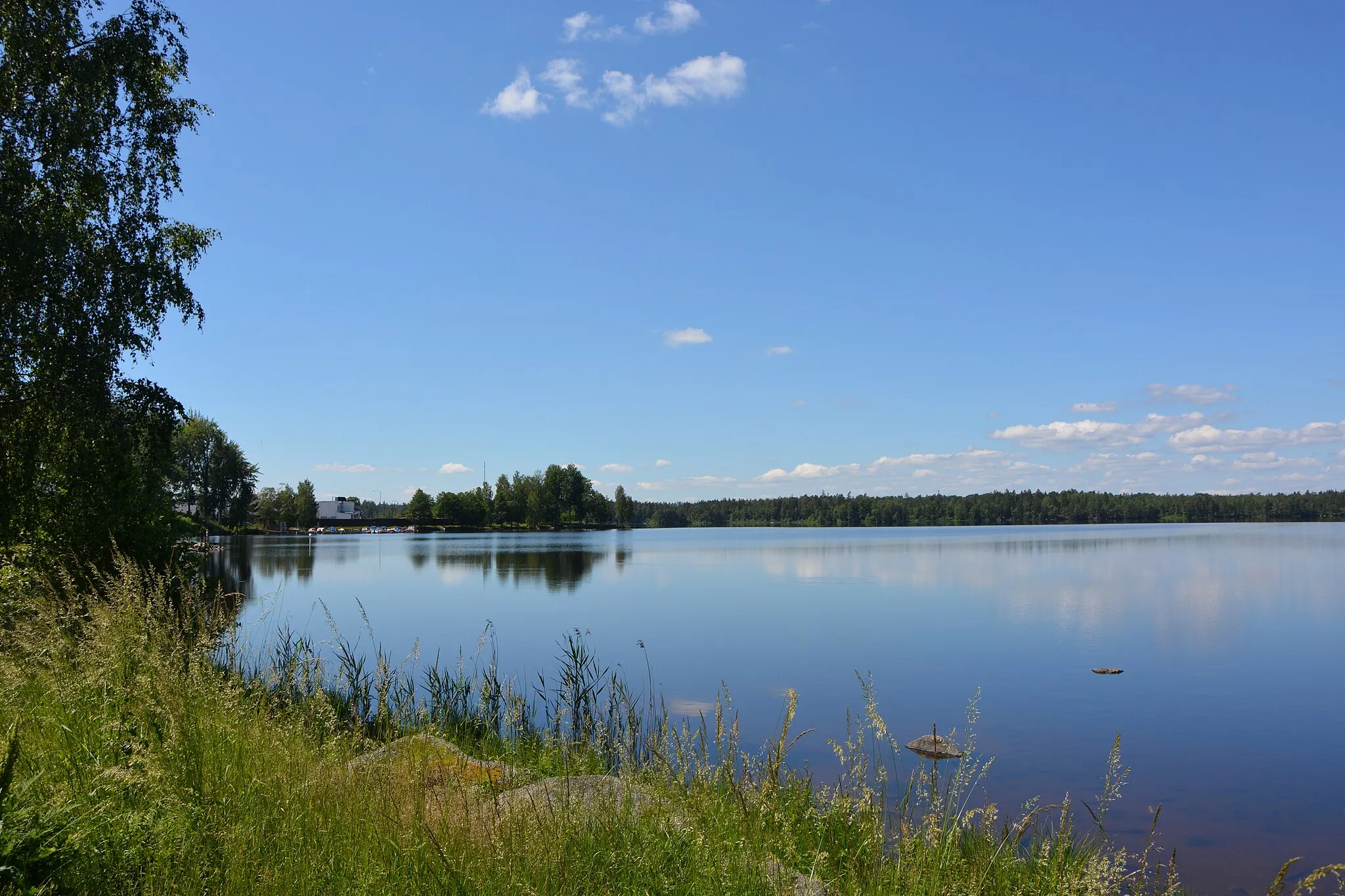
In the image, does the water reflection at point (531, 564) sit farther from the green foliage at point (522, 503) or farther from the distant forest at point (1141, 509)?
the distant forest at point (1141, 509)

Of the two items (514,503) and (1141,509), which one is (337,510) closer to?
(514,503)

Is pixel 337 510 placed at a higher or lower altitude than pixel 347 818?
higher

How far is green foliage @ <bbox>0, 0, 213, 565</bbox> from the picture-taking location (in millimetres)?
16672

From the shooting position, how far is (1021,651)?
23.5 meters

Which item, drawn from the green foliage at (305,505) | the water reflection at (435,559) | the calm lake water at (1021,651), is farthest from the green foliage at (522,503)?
the calm lake water at (1021,651)

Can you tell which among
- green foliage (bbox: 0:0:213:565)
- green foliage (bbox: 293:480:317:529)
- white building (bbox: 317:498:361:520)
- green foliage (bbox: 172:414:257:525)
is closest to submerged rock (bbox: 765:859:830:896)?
green foliage (bbox: 0:0:213:565)

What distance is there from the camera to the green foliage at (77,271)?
16.7 metres

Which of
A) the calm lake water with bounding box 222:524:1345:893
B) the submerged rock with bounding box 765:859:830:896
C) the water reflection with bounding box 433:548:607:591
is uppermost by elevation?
the submerged rock with bounding box 765:859:830:896

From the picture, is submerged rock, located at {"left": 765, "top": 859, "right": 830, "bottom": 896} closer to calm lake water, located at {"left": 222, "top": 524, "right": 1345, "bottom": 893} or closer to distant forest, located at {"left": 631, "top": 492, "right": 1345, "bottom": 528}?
calm lake water, located at {"left": 222, "top": 524, "right": 1345, "bottom": 893}

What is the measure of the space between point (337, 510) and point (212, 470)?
84.7m

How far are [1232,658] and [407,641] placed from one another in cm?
2342

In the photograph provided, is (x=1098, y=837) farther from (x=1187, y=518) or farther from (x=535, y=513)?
(x=1187, y=518)

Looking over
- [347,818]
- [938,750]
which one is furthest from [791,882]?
[938,750]

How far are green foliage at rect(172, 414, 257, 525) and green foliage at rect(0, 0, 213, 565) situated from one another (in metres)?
72.7
